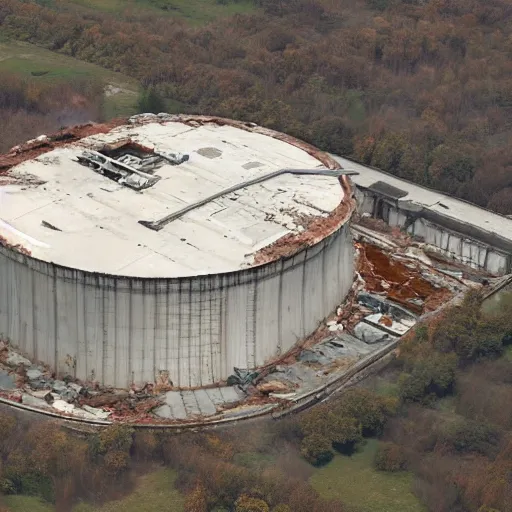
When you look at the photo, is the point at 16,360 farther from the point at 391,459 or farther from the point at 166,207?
the point at 391,459

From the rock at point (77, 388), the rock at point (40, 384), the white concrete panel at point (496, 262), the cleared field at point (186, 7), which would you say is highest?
the cleared field at point (186, 7)

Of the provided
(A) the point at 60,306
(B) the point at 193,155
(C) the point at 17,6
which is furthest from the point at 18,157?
(C) the point at 17,6

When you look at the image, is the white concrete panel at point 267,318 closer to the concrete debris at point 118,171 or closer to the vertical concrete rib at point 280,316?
the vertical concrete rib at point 280,316

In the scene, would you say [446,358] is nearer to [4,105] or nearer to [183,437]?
[183,437]

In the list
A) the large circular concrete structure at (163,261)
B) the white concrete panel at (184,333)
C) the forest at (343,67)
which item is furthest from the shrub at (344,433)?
the forest at (343,67)

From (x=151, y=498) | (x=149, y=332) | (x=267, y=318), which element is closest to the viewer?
(x=151, y=498)

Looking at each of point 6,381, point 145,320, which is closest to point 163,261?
point 145,320
